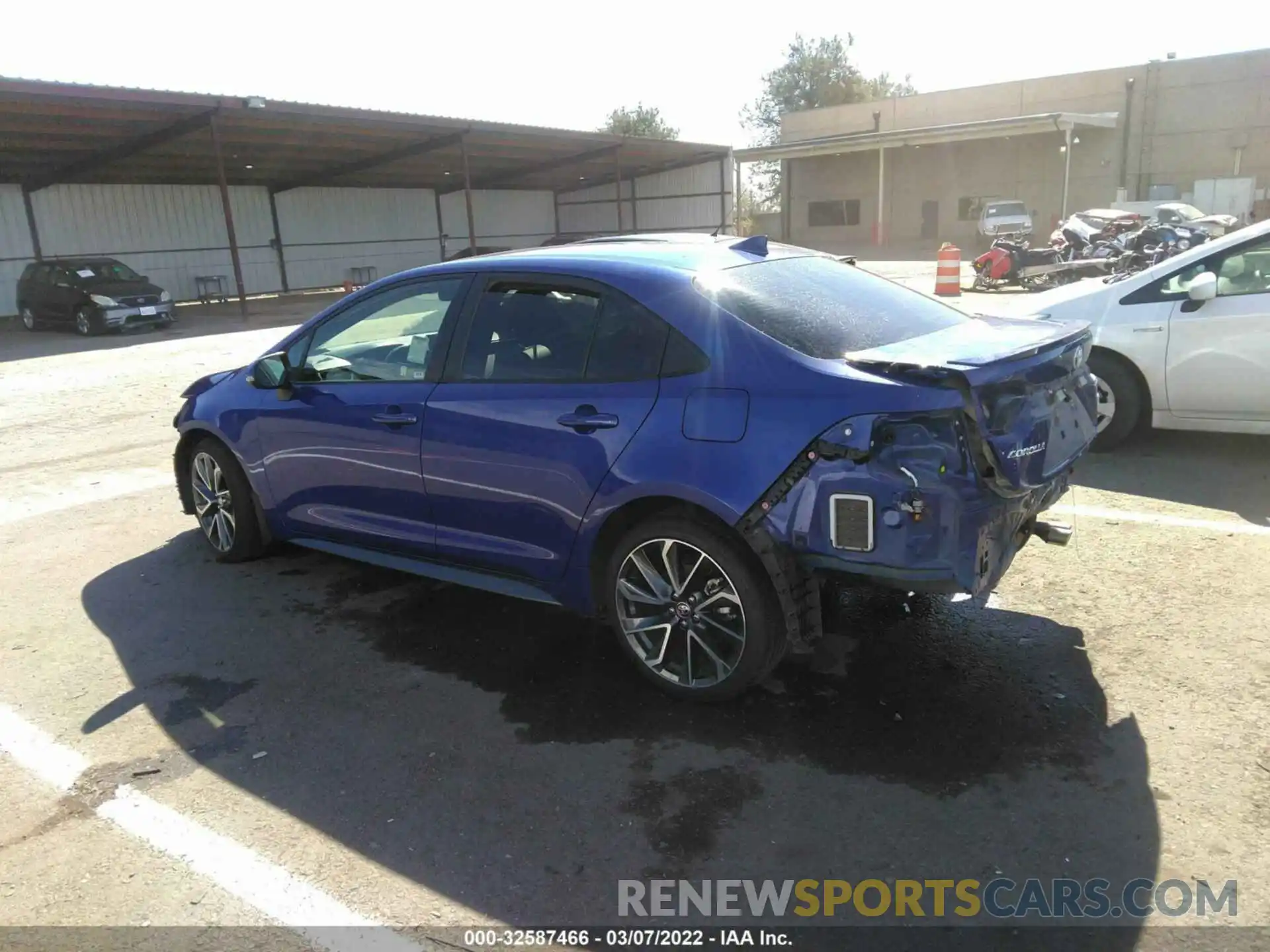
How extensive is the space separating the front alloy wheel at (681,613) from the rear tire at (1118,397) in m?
4.33

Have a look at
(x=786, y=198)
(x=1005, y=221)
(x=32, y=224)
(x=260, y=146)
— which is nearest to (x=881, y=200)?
(x=1005, y=221)

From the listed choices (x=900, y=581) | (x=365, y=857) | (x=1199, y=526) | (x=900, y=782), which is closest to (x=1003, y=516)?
(x=900, y=581)

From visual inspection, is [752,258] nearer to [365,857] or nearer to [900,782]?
[900,782]

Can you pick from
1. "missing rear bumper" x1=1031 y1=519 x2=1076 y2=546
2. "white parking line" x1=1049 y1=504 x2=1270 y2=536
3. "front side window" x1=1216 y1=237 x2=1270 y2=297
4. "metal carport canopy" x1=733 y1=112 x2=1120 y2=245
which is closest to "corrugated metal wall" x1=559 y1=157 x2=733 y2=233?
"metal carport canopy" x1=733 y1=112 x2=1120 y2=245

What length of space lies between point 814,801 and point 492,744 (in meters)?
1.17

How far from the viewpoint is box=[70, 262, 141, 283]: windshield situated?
67.5 feet

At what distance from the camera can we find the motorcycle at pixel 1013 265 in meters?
18.6

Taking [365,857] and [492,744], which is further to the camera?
[492,744]

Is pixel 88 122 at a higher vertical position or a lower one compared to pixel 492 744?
higher

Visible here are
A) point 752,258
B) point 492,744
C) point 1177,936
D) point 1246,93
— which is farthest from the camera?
point 1246,93

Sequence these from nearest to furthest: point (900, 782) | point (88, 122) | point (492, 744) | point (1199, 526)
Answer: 1. point (900, 782)
2. point (492, 744)
3. point (1199, 526)
4. point (88, 122)

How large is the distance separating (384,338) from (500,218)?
36751 millimetres

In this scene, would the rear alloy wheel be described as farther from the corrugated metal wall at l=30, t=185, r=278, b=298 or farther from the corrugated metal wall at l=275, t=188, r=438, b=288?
the corrugated metal wall at l=275, t=188, r=438, b=288

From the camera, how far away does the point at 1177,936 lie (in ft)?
7.78
